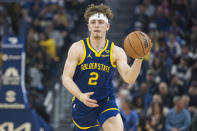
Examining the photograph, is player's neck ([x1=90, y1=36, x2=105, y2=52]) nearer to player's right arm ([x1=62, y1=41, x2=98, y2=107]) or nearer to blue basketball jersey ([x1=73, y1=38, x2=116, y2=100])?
blue basketball jersey ([x1=73, y1=38, x2=116, y2=100])

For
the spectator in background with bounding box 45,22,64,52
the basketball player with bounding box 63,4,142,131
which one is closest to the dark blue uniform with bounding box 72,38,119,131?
the basketball player with bounding box 63,4,142,131

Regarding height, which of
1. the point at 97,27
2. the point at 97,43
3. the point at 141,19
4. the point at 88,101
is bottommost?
the point at 88,101

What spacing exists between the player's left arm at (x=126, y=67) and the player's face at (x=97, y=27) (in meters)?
0.32

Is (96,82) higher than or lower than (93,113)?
higher

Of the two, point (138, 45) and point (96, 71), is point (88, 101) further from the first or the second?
point (138, 45)

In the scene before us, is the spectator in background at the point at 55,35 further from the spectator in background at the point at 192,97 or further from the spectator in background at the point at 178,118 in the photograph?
the spectator in background at the point at 178,118

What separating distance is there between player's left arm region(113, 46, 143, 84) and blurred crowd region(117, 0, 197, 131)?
144 inches

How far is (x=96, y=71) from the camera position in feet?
21.7

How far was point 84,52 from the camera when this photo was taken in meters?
6.65

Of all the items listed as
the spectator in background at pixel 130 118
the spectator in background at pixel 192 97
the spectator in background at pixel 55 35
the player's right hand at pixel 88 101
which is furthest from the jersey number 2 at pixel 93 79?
the spectator in background at pixel 55 35

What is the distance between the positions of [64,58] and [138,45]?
8.75m

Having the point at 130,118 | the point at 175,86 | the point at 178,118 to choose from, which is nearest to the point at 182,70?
the point at 175,86

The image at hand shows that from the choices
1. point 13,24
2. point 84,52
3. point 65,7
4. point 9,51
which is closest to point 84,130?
point 84,52

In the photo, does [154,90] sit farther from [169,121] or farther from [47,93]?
[47,93]
